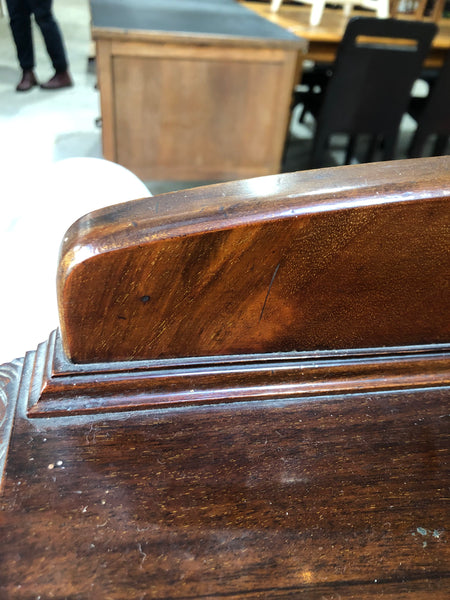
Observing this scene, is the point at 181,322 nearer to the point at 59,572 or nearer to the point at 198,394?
the point at 198,394

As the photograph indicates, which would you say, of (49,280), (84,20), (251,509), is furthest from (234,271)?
(84,20)

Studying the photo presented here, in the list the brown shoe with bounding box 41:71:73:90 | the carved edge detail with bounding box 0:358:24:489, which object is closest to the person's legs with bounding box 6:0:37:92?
the brown shoe with bounding box 41:71:73:90

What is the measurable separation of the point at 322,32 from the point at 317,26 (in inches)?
8.9

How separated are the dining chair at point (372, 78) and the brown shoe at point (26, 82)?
227 centimetres

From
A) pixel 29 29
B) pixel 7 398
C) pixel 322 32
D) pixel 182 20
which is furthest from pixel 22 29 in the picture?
pixel 7 398

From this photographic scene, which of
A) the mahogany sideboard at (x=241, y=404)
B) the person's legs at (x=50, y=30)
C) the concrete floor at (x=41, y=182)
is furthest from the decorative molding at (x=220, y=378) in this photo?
the person's legs at (x=50, y=30)

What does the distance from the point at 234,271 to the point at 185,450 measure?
0.56 feet

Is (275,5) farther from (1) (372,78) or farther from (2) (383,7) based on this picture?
(1) (372,78)

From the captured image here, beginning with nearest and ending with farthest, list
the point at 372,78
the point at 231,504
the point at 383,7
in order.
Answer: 1. the point at 231,504
2. the point at 372,78
3. the point at 383,7

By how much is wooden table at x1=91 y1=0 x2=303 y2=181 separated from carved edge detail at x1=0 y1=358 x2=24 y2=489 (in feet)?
5.08

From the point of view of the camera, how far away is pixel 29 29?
338 centimetres

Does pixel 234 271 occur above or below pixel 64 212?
above

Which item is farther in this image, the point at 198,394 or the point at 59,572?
the point at 198,394

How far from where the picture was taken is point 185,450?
1.44ft
